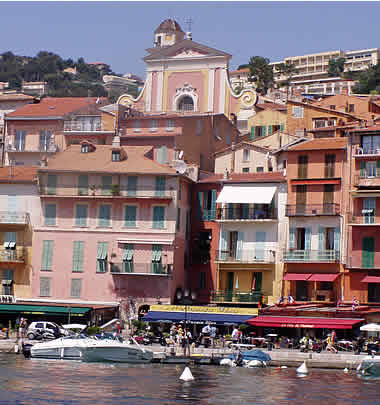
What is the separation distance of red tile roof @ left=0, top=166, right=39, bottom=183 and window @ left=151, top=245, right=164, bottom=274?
993 centimetres

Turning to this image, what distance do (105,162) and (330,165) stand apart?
15.7 m

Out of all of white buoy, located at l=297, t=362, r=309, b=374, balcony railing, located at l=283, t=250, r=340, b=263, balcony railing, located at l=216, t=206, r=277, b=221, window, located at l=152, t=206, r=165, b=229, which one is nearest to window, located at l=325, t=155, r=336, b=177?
balcony railing, located at l=216, t=206, r=277, b=221

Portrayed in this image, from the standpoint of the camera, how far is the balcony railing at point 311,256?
200ft

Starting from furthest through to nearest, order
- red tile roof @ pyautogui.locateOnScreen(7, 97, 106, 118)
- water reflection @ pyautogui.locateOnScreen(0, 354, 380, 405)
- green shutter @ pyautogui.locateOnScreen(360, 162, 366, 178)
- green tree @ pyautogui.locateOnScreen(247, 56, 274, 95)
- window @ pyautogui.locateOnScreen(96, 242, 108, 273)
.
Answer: green tree @ pyautogui.locateOnScreen(247, 56, 274, 95), red tile roof @ pyautogui.locateOnScreen(7, 97, 106, 118), window @ pyautogui.locateOnScreen(96, 242, 108, 273), green shutter @ pyautogui.locateOnScreen(360, 162, 366, 178), water reflection @ pyautogui.locateOnScreen(0, 354, 380, 405)

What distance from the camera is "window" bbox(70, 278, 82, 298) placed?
64.6m

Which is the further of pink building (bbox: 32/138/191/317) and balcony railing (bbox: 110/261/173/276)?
pink building (bbox: 32/138/191/317)

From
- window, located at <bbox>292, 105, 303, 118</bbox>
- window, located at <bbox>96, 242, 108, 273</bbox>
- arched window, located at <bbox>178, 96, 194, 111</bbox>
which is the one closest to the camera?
window, located at <bbox>96, 242, 108, 273</bbox>

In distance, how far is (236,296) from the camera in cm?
6366

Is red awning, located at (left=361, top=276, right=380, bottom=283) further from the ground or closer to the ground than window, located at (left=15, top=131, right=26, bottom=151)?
closer to the ground

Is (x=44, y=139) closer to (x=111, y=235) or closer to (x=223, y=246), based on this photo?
(x=111, y=235)

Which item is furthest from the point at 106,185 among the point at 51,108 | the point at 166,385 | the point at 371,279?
the point at 51,108

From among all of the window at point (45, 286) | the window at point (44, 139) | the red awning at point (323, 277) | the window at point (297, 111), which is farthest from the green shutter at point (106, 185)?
the window at point (297, 111)

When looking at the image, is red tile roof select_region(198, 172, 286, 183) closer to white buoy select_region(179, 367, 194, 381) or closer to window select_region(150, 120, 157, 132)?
window select_region(150, 120, 157, 132)

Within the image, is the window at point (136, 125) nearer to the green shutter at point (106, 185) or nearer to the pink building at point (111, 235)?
the pink building at point (111, 235)
